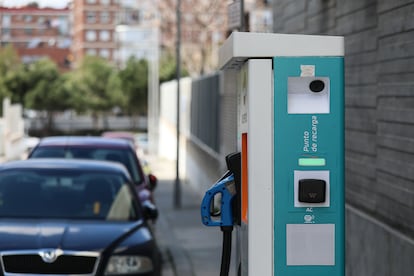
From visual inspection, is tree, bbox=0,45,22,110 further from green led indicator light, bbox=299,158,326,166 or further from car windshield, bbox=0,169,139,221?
green led indicator light, bbox=299,158,326,166

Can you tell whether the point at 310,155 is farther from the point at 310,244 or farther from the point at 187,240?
the point at 187,240

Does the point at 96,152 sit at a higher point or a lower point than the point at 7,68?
lower

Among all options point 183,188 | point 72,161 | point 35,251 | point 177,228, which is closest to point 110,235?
point 35,251

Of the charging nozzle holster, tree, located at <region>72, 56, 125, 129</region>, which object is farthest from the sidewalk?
tree, located at <region>72, 56, 125, 129</region>

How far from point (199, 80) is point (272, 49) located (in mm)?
22792

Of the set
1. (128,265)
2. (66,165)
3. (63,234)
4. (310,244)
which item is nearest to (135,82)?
(66,165)

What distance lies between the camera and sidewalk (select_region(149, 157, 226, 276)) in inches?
511

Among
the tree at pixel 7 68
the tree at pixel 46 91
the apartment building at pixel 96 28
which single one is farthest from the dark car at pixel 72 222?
the apartment building at pixel 96 28

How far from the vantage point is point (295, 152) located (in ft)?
16.4

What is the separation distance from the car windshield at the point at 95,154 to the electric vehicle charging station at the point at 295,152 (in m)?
8.43

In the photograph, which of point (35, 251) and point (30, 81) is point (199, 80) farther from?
point (30, 81)

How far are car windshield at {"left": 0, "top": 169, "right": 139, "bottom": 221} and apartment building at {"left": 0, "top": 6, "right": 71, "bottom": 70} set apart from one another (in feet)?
412

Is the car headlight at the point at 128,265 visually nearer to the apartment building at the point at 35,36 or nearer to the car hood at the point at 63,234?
the car hood at the point at 63,234

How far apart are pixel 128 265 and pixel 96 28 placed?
12104 centimetres
